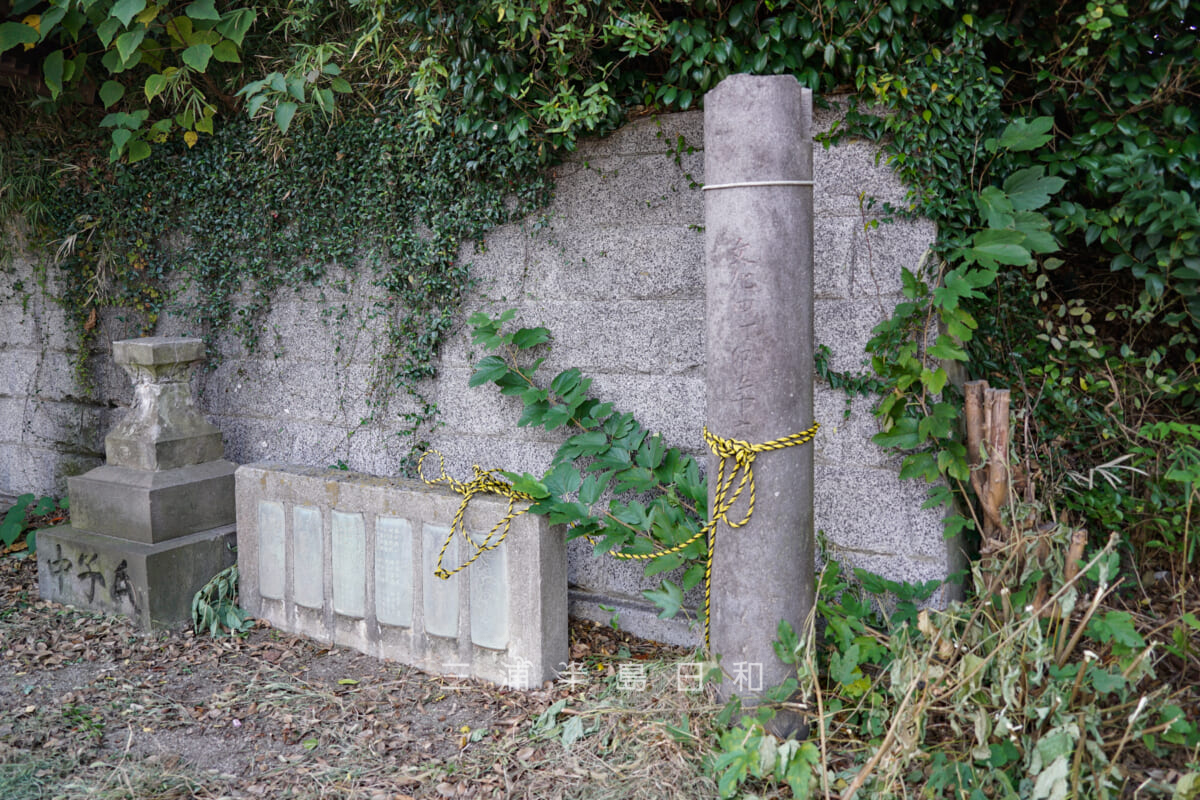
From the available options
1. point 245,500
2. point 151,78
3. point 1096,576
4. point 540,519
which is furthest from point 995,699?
point 151,78

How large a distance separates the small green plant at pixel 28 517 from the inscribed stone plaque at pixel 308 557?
2.03 metres

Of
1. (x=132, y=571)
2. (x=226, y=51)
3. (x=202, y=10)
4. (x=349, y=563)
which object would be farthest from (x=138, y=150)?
(x=349, y=563)

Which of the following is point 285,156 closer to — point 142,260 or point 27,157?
point 142,260

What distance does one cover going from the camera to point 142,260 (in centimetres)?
506

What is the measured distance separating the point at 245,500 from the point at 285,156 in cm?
175

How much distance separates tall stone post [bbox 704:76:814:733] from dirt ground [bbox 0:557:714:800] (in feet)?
1.45

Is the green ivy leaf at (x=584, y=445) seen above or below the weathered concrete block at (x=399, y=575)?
above

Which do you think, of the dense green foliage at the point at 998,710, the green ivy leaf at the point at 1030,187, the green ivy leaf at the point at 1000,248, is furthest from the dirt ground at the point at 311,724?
the green ivy leaf at the point at 1030,187

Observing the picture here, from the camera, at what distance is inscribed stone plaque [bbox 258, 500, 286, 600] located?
3938mm

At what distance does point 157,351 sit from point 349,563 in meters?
1.45

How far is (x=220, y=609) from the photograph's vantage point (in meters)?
4.04

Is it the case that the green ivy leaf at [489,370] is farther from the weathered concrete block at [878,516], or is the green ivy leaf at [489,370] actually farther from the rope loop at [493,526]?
the weathered concrete block at [878,516]

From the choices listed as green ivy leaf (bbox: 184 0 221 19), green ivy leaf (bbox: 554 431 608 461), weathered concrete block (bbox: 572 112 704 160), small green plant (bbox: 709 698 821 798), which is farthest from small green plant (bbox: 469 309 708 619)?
green ivy leaf (bbox: 184 0 221 19)

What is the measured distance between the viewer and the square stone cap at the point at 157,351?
4.18 meters
